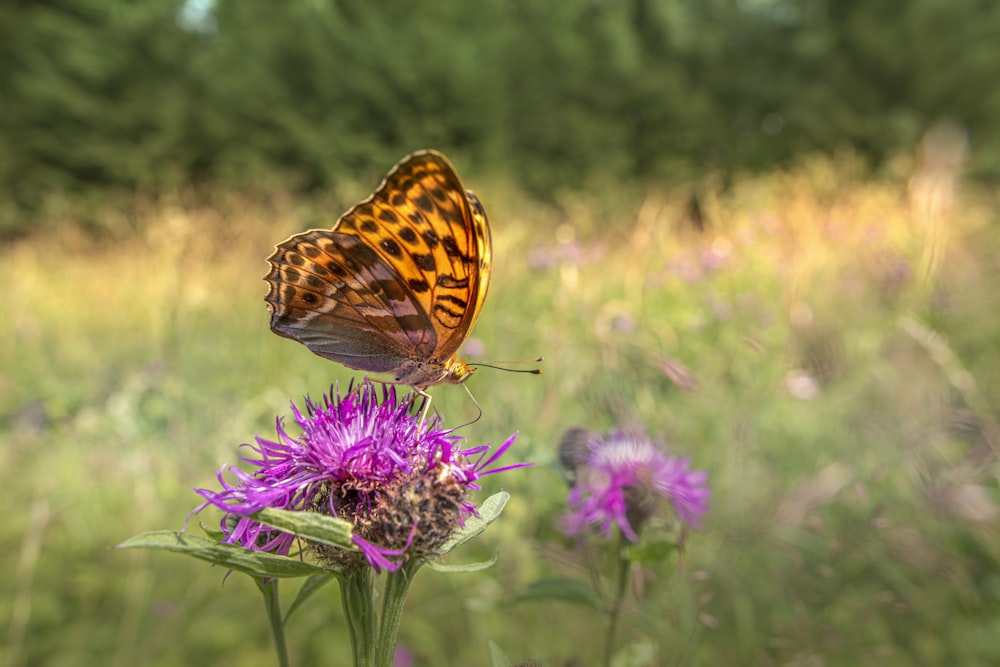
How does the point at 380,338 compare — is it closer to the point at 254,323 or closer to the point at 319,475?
the point at 319,475

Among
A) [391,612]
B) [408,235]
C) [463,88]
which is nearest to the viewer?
[391,612]

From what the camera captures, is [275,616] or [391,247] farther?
[391,247]

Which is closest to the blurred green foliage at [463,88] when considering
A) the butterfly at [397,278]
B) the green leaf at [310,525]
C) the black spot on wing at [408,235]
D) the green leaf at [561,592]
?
the butterfly at [397,278]

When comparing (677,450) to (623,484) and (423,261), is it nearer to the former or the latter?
(623,484)

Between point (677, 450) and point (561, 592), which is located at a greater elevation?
point (677, 450)

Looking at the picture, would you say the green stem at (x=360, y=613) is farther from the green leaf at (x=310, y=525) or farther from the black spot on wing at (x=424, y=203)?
the black spot on wing at (x=424, y=203)

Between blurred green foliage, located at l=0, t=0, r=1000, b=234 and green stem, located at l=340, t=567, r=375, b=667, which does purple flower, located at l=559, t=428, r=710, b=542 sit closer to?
green stem, located at l=340, t=567, r=375, b=667

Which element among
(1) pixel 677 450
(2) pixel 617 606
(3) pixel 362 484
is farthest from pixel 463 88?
(3) pixel 362 484
